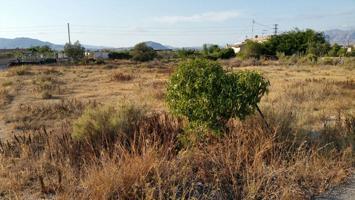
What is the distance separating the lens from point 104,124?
816cm

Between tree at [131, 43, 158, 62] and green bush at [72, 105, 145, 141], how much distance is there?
74.5 meters

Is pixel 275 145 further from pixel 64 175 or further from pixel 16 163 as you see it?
pixel 16 163

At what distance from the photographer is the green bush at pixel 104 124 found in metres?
7.81

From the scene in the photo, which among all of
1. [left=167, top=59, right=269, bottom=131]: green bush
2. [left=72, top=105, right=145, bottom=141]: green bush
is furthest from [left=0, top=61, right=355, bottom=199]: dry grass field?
[left=167, top=59, right=269, bottom=131]: green bush

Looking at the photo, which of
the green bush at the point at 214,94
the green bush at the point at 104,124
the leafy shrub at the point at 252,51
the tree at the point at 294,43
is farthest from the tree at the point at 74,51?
the green bush at the point at 214,94

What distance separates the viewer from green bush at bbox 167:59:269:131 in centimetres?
689

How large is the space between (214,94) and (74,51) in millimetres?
73845

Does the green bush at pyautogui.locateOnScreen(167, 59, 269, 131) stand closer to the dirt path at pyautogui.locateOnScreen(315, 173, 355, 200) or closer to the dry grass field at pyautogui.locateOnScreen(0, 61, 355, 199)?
the dry grass field at pyautogui.locateOnScreen(0, 61, 355, 199)

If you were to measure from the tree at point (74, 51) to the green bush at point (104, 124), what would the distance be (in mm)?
71355

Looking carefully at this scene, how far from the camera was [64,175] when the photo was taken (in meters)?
5.70

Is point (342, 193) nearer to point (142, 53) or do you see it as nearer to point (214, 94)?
point (214, 94)

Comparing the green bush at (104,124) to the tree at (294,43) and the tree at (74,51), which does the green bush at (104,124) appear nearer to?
the tree at (74,51)

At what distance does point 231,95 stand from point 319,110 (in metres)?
7.23

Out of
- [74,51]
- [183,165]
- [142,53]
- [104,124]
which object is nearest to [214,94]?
[183,165]
